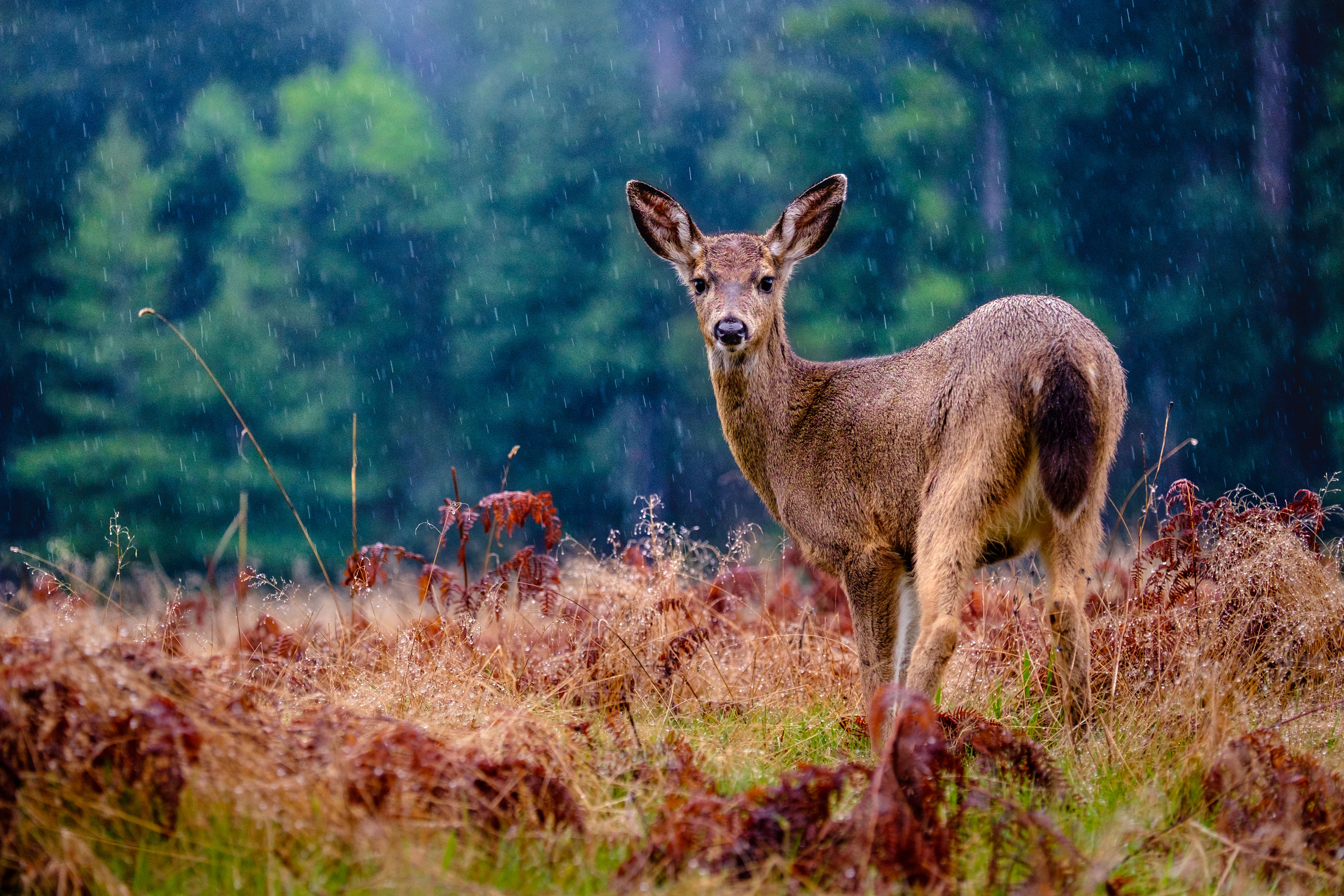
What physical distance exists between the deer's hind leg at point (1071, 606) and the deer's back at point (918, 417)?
26 cm

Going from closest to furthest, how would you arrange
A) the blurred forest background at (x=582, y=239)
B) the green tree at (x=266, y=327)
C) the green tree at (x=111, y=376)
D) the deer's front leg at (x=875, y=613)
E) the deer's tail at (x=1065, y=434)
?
the deer's tail at (x=1065, y=434) → the deer's front leg at (x=875, y=613) → the blurred forest background at (x=582, y=239) → the green tree at (x=111, y=376) → the green tree at (x=266, y=327)

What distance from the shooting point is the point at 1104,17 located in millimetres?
17781

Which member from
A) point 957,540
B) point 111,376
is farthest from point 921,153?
point 957,540

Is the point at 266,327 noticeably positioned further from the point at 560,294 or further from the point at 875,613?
the point at 875,613

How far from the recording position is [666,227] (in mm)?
4809

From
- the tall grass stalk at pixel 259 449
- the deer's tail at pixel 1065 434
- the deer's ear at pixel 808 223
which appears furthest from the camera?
the deer's ear at pixel 808 223

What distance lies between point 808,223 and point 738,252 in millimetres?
403

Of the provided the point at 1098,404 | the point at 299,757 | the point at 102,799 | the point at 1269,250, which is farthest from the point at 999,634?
the point at 1269,250

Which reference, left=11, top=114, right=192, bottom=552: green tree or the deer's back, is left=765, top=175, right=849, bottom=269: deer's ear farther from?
left=11, top=114, right=192, bottom=552: green tree

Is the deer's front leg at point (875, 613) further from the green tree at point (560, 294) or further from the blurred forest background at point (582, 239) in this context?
the green tree at point (560, 294)

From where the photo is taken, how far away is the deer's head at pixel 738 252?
14.3 feet

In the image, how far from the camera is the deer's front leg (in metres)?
3.70

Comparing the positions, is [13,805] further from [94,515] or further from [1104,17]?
[1104,17]

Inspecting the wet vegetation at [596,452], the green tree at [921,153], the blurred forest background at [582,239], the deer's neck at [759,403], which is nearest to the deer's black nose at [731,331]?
the deer's neck at [759,403]
